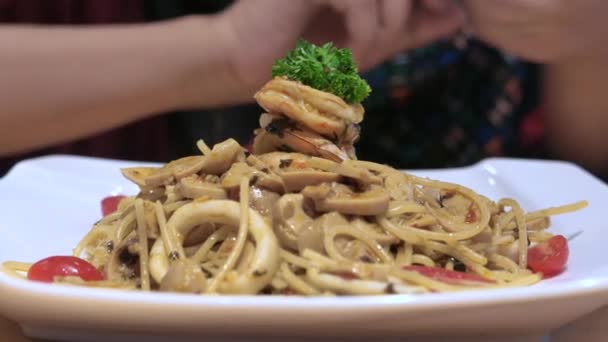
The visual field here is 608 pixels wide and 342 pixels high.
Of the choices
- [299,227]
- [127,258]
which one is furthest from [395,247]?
[127,258]

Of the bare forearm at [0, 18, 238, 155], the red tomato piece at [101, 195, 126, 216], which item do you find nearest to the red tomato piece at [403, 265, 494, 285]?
the red tomato piece at [101, 195, 126, 216]

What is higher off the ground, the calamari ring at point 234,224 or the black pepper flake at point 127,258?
the calamari ring at point 234,224

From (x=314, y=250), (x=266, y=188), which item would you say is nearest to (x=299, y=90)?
(x=266, y=188)

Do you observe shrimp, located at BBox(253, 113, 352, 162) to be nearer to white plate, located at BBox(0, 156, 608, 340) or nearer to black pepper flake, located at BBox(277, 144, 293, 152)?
black pepper flake, located at BBox(277, 144, 293, 152)

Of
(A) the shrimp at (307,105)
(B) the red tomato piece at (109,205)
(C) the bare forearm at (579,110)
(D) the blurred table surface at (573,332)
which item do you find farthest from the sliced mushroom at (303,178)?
(C) the bare forearm at (579,110)

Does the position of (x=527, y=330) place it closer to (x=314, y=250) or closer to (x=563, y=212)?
→ (x=314, y=250)

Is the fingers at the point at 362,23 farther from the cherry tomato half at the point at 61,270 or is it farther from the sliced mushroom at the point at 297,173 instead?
the cherry tomato half at the point at 61,270
